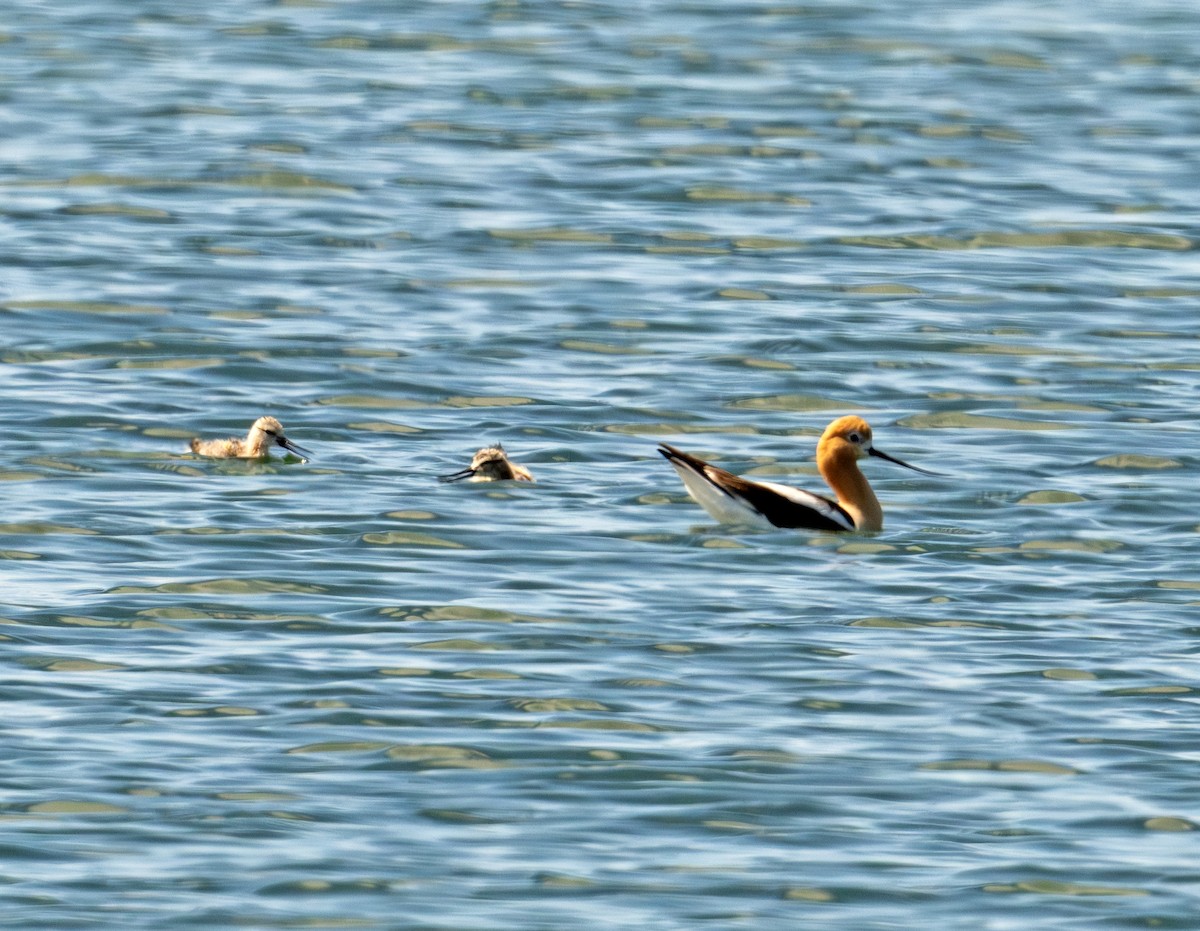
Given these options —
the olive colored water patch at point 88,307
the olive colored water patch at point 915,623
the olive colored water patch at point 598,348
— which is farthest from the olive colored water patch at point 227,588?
the olive colored water patch at point 88,307

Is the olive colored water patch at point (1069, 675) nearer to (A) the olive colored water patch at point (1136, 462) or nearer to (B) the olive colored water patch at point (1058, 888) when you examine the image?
(B) the olive colored water patch at point (1058, 888)

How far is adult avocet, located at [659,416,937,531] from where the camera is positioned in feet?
51.4

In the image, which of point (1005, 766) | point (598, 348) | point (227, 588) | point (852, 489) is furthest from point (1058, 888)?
point (598, 348)

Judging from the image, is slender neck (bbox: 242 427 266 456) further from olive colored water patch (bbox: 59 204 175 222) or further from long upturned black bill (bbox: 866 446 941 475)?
olive colored water patch (bbox: 59 204 175 222)

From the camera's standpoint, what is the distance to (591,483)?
55.4 feet

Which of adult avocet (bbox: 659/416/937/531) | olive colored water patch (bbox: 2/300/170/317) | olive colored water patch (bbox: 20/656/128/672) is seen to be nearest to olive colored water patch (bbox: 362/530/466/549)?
adult avocet (bbox: 659/416/937/531)

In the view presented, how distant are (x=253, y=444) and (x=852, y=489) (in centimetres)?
351

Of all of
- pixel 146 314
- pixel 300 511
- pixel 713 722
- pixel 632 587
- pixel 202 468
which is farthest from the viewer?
pixel 146 314

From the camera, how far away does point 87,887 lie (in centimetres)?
1010

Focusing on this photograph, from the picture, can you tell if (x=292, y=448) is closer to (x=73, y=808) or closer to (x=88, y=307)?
(x=88, y=307)

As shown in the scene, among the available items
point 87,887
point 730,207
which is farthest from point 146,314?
point 87,887

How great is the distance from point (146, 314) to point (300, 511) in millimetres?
5274

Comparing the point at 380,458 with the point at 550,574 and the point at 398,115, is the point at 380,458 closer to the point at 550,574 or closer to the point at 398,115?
the point at 550,574

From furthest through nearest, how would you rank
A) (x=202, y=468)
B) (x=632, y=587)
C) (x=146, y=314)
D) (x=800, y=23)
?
Result: (x=800, y=23) < (x=146, y=314) < (x=202, y=468) < (x=632, y=587)
